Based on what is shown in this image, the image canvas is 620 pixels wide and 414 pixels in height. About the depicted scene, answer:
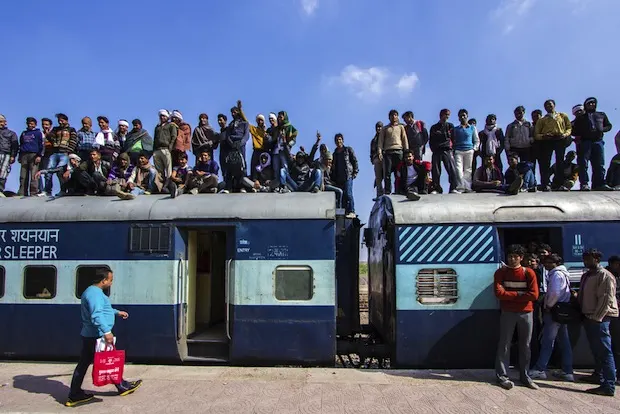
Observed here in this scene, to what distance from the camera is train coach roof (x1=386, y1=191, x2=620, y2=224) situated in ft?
28.2

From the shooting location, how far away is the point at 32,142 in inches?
433

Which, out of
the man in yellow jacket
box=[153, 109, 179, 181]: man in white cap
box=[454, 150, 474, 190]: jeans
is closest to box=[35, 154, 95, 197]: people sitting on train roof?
box=[153, 109, 179, 181]: man in white cap

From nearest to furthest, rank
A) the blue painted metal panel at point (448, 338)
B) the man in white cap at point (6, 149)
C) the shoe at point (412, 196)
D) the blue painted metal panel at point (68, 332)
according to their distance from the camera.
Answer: the blue painted metal panel at point (448, 338) < the blue painted metal panel at point (68, 332) < the shoe at point (412, 196) < the man in white cap at point (6, 149)

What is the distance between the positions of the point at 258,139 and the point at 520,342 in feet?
22.4

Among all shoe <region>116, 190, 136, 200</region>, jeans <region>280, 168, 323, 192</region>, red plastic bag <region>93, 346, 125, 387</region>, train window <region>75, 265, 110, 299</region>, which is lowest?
red plastic bag <region>93, 346, 125, 387</region>

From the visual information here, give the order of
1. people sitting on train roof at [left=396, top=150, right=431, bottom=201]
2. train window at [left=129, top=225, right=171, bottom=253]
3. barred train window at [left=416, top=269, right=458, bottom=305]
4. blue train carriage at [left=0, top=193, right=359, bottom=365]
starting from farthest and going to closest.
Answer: people sitting on train roof at [left=396, top=150, right=431, bottom=201]
train window at [left=129, top=225, right=171, bottom=253]
blue train carriage at [left=0, top=193, right=359, bottom=365]
barred train window at [left=416, top=269, right=458, bottom=305]

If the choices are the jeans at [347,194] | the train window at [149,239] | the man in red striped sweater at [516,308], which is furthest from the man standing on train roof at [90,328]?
the man in red striped sweater at [516,308]

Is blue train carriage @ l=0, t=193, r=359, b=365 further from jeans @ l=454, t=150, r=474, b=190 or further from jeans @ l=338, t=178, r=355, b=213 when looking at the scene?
jeans @ l=454, t=150, r=474, b=190

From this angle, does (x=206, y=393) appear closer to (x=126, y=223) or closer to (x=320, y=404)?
(x=320, y=404)

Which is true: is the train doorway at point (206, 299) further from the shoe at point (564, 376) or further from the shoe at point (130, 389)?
the shoe at point (564, 376)

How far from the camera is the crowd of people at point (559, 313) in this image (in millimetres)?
7242

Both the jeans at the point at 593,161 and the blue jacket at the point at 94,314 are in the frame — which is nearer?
the blue jacket at the point at 94,314

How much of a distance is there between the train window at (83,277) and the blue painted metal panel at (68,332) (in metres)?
0.30

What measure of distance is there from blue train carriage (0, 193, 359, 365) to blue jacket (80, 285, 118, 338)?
79.4 inches
